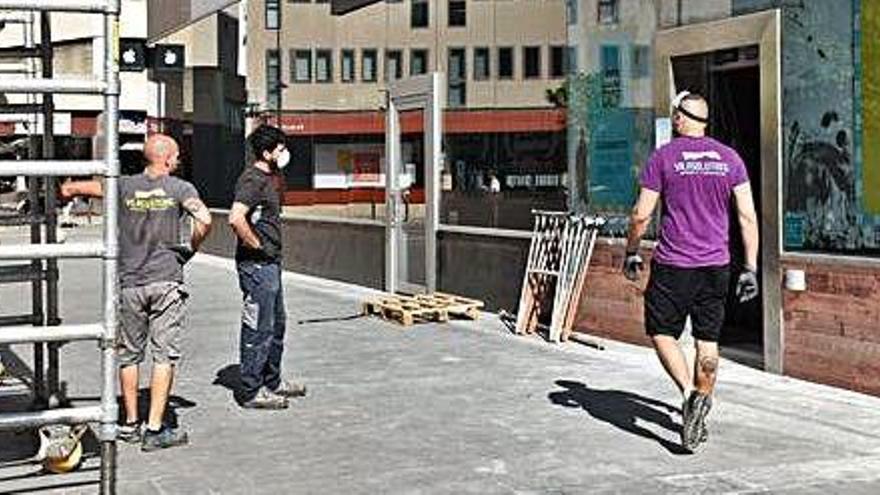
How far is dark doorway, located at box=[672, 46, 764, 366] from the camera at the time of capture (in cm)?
1057

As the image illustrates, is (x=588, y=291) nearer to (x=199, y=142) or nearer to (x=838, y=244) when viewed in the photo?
(x=838, y=244)

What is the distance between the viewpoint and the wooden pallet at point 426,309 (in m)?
13.2

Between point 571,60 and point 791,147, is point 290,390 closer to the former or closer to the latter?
point 791,147

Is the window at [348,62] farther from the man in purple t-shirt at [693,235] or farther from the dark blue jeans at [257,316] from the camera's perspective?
the man in purple t-shirt at [693,235]

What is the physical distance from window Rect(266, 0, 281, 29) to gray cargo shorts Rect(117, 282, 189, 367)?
14784 mm

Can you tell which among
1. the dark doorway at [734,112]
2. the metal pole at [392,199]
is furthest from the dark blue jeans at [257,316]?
the metal pole at [392,199]

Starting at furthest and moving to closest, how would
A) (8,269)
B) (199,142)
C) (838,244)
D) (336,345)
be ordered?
(199,142)
(336,345)
(838,244)
(8,269)

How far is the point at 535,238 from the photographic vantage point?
1238cm


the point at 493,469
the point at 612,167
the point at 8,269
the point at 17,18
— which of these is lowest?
the point at 493,469

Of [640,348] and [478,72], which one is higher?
[478,72]

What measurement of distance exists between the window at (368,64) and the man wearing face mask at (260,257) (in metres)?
9.26

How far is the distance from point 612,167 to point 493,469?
5.63 m

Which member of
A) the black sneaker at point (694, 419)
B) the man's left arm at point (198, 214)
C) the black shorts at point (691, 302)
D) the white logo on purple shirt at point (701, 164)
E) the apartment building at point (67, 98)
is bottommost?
the black sneaker at point (694, 419)

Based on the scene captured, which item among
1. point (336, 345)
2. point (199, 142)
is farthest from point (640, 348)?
point (199, 142)
